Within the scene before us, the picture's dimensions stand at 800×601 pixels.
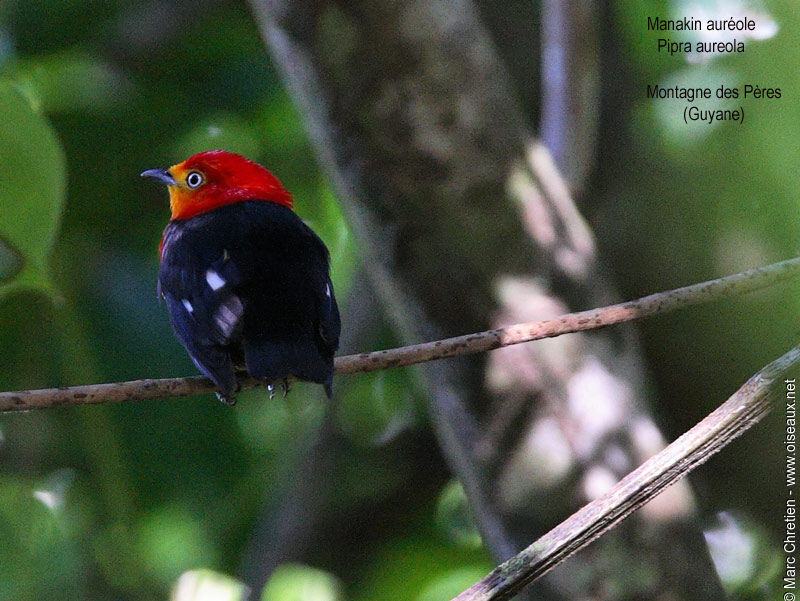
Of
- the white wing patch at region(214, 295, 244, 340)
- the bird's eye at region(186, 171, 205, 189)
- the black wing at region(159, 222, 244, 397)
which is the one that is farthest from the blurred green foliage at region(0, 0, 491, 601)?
the white wing patch at region(214, 295, 244, 340)

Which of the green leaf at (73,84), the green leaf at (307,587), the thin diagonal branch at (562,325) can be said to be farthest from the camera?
the green leaf at (73,84)

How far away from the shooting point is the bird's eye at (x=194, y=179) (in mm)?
3330

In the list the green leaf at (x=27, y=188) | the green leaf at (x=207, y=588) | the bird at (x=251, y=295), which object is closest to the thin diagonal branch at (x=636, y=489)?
the bird at (x=251, y=295)

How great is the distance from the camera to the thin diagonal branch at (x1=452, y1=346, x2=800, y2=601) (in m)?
1.46

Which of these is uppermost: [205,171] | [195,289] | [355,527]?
[205,171]

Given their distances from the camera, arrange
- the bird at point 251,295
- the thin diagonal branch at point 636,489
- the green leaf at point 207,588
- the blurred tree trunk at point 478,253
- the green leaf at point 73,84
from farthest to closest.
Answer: the green leaf at point 73,84
the green leaf at point 207,588
the blurred tree trunk at point 478,253
the bird at point 251,295
the thin diagonal branch at point 636,489

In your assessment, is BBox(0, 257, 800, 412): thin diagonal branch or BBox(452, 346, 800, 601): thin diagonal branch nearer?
BBox(452, 346, 800, 601): thin diagonal branch

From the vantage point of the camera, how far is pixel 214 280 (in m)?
2.59

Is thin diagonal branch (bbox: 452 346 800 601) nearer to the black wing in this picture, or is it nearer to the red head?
the black wing

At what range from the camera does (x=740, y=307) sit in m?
3.46

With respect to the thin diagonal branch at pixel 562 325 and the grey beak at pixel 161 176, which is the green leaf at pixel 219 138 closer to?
the grey beak at pixel 161 176

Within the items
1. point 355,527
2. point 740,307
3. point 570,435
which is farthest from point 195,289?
point 740,307

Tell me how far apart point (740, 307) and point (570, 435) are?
887 millimetres

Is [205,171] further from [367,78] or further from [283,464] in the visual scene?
[283,464]
